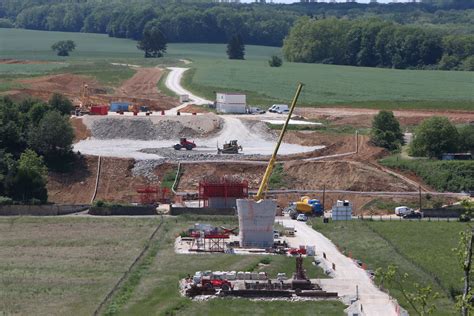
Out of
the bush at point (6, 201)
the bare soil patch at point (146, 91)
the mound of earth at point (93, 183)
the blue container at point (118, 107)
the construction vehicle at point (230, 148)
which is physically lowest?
the mound of earth at point (93, 183)

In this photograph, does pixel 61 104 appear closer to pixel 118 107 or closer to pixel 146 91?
pixel 118 107

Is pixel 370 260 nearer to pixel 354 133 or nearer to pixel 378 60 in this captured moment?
pixel 354 133

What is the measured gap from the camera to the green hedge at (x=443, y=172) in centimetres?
8312

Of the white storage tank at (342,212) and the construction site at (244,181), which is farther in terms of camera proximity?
the white storage tank at (342,212)

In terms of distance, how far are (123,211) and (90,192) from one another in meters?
9.04

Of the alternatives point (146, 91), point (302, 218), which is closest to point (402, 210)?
point (302, 218)

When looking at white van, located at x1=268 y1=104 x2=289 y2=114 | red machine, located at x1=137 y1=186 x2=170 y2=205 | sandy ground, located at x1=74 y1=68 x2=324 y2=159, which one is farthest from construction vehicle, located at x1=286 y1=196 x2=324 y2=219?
white van, located at x1=268 y1=104 x2=289 y2=114

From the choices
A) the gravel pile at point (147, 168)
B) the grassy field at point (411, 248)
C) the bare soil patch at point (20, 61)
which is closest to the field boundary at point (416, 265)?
the grassy field at point (411, 248)

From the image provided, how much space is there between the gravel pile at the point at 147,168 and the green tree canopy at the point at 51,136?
17.6 feet

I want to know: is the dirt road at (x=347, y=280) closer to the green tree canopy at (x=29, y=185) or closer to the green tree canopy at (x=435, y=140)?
the green tree canopy at (x=29, y=185)

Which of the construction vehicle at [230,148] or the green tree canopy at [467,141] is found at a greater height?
the green tree canopy at [467,141]

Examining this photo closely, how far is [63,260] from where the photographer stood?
60.8 m

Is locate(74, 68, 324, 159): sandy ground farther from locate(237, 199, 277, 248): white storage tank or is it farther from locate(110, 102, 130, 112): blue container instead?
locate(237, 199, 277, 248): white storage tank

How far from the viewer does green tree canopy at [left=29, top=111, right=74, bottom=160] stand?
89188mm
